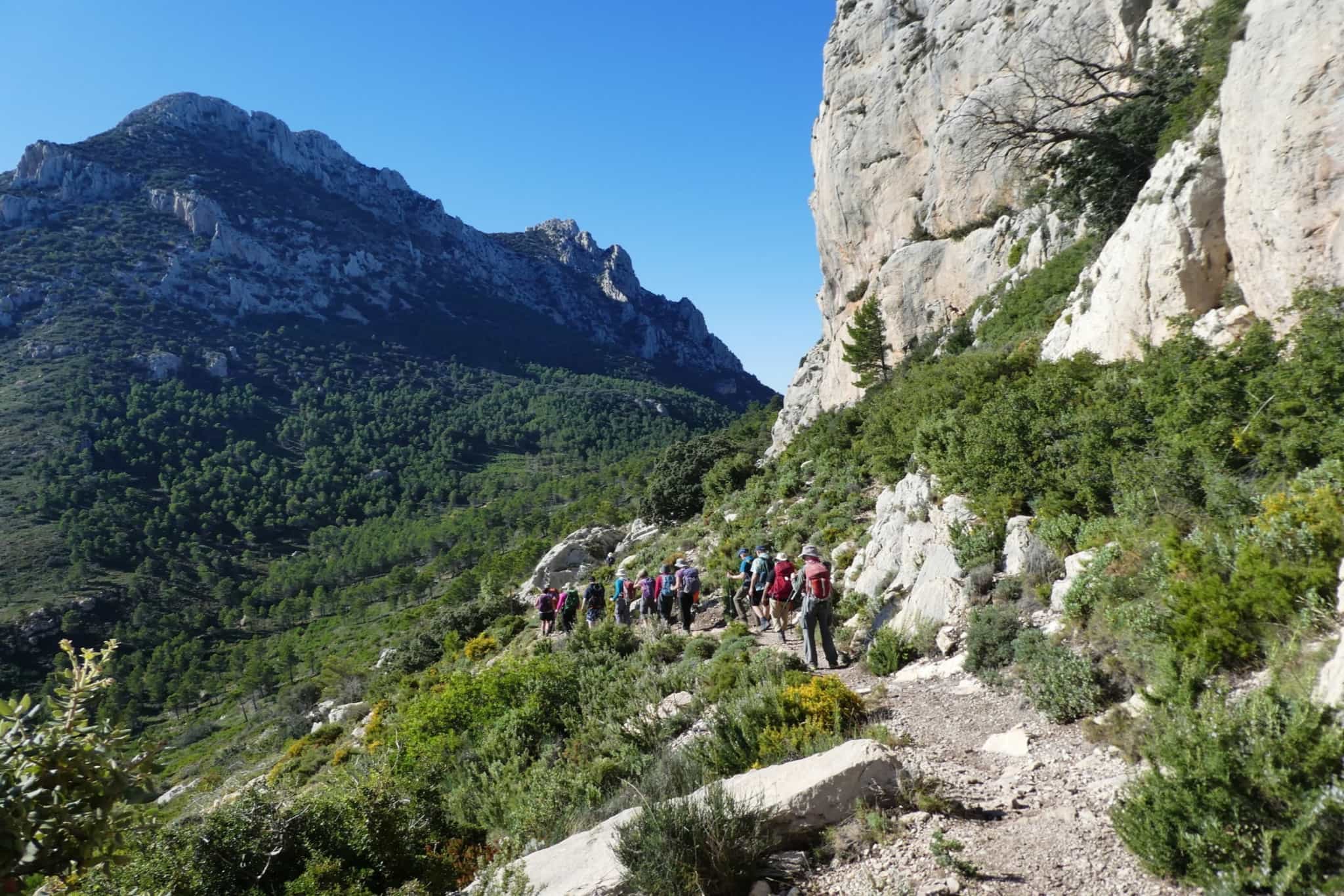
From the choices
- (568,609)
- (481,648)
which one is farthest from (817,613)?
(481,648)

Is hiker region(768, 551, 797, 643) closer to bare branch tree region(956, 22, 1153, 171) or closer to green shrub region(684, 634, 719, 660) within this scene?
green shrub region(684, 634, 719, 660)

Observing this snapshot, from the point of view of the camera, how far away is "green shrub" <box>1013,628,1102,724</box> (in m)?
5.18

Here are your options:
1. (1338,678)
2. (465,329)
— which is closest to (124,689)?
(1338,678)

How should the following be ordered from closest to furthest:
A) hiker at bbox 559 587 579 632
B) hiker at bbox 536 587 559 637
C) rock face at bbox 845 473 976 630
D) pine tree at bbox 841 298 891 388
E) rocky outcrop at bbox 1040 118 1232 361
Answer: rock face at bbox 845 473 976 630
rocky outcrop at bbox 1040 118 1232 361
hiker at bbox 536 587 559 637
hiker at bbox 559 587 579 632
pine tree at bbox 841 298 891 388

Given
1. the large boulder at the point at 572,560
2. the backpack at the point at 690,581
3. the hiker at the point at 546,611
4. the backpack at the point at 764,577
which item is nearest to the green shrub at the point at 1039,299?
the backpack at the point at 764,577

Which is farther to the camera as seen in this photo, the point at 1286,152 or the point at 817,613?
the point at 817,613

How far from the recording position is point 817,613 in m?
8.79

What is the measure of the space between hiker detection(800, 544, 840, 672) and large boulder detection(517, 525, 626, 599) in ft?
63.1

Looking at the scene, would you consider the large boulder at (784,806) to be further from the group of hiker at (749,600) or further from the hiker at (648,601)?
the hiker at (648,601)

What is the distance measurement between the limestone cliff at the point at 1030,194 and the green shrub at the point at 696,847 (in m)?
8.23

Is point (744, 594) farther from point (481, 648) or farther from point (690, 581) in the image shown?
point (481, 648)

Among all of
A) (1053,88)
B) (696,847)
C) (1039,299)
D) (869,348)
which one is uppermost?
(1053,88)

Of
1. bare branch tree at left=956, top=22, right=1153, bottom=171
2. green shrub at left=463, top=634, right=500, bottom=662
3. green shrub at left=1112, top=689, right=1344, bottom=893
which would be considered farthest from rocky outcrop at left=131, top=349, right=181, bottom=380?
green shrub at left=1112, top=689, right=1344, bottom=893

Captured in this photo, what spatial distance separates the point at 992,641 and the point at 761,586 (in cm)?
535
